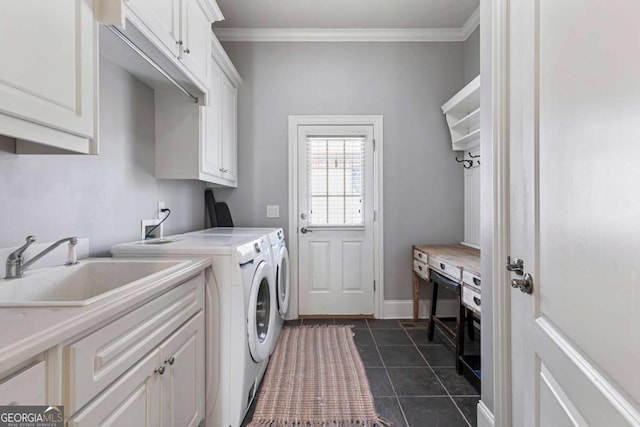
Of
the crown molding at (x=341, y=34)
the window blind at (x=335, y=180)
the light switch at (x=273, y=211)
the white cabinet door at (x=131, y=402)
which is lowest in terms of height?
the white cabinet door at (x=131, y=402)

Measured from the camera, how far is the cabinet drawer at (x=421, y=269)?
2.70 meters

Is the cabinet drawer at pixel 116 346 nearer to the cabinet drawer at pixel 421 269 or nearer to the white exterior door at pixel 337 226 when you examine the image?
the white exterior door at pixel 337 226

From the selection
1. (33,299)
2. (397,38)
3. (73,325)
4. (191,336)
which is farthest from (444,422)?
(397,38)

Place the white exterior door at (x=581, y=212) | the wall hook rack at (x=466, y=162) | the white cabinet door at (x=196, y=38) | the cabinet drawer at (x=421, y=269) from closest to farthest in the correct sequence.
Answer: the white exterior door at (x=581, y=212) < the white cabinet door at (x=196, y=38) < the cabinet drawer at (x=421, y=269) < the wall hook rack at (x=466, y=162)

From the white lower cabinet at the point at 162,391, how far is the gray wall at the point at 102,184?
2.21ft

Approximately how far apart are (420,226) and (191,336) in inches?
Result: 95.0

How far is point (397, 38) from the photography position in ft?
9.96

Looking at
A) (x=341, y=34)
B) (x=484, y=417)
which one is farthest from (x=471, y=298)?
(x=341, y=34)

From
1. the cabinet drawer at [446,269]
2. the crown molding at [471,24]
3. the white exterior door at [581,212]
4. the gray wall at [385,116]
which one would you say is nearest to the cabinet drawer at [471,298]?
the cabinet drawer at [446,269]

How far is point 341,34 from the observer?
3.00 meters

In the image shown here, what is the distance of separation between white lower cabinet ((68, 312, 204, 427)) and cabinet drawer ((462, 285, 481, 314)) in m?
1.58

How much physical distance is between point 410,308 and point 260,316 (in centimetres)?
171

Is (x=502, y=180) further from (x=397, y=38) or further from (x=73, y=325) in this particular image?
(x=397, y=38)

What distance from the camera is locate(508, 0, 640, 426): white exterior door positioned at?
522 millimetres
